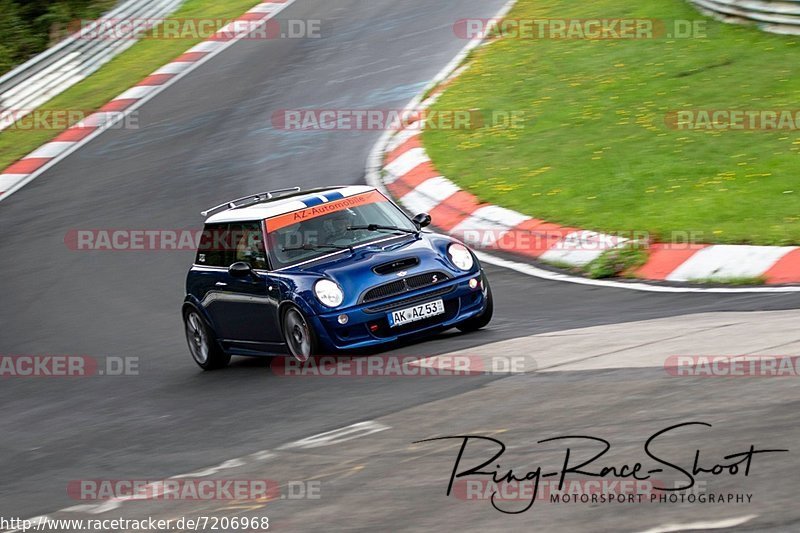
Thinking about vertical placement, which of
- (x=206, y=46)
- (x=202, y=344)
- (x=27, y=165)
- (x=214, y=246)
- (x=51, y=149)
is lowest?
(x=202, y=344)

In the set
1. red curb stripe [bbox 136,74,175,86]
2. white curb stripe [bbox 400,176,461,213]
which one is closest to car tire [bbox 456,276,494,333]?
white curb stripe [bbox 400,176,461,213]

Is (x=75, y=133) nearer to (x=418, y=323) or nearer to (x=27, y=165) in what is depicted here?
(x=27, y=165)

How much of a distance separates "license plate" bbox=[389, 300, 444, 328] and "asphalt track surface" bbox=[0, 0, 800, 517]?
0.22 metres

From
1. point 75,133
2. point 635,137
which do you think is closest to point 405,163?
point 635,137

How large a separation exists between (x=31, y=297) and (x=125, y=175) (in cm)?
419

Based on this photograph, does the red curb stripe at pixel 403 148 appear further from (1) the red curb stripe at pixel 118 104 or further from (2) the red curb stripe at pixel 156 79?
(2) the red curb stripe at pixel 156 79

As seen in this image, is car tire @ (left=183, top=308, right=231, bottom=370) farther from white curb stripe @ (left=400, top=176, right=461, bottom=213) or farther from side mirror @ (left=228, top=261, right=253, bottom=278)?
white curb stripe @ (left=400, top=176, right=461, bottom=213)

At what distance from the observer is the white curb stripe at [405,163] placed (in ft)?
52.1

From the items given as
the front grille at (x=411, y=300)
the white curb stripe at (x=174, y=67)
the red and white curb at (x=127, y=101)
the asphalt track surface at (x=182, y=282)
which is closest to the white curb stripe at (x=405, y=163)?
the asphalt track surface at (x=182, y=282)

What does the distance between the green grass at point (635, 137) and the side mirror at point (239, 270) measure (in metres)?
3.86

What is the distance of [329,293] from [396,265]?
59 cm

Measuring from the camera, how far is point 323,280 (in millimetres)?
9742

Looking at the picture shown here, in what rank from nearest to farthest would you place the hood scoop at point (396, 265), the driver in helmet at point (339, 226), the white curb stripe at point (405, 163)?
the hood scoop at point (396, 265), the driver in helmet at point (339, 226), the white curb stripe at point (405, 163)

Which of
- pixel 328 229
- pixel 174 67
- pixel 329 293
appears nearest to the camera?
pixel 329 293
